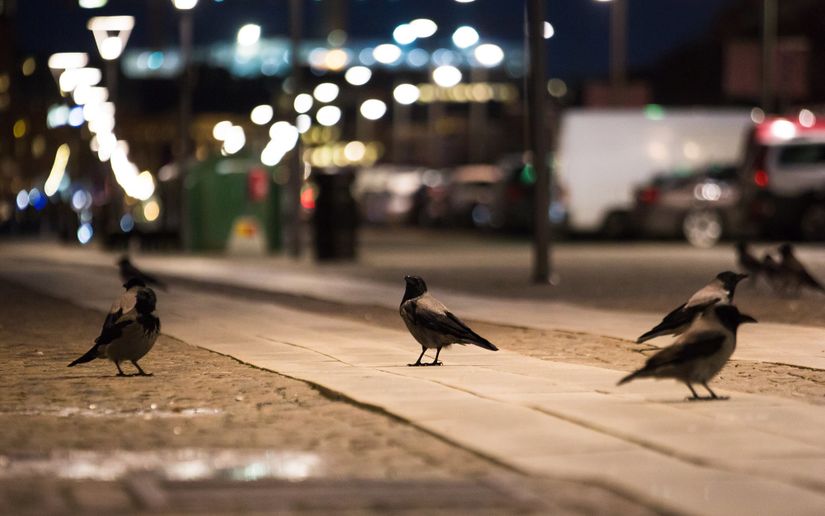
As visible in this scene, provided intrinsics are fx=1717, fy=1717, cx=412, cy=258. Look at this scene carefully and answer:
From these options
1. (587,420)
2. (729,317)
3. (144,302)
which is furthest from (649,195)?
(587,420)

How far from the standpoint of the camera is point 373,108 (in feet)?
410

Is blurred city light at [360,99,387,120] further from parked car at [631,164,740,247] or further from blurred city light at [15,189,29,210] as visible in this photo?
parked car at [631,164,740,247]

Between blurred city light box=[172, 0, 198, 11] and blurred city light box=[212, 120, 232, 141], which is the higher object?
blurred city light box=[172, 0, 198, 11]

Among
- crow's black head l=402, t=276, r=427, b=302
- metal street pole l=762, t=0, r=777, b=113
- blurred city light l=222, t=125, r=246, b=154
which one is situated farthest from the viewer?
blurred city light l=222, t=125, r=246, b=154

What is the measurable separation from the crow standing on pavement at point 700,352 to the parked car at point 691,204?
29.3 metres

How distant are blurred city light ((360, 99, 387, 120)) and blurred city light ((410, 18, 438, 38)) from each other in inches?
2707

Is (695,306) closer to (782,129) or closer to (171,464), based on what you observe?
(171,464)

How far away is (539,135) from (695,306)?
43.6 ft

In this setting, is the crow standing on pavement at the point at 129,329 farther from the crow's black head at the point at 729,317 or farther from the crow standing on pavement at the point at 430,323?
the crow's black head at the point at 729,317

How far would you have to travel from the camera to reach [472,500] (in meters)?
7.85

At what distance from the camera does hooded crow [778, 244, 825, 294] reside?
21.2 meters

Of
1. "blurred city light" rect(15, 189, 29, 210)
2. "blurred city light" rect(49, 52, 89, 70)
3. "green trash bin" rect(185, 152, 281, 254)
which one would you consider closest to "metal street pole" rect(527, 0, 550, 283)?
"green trash bin" rect(185, 152, 281, 254)

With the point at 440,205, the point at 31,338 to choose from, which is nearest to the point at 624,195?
the point at 440,205

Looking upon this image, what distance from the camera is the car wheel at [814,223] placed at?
122ft
